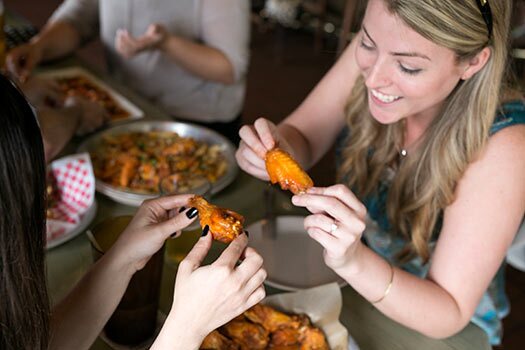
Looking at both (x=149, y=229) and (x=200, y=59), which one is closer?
(x=149, y=229)

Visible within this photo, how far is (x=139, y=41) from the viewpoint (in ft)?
7.06

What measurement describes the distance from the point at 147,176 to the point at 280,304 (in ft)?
2.44

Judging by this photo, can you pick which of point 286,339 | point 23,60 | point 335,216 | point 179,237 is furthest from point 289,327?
point 23,60

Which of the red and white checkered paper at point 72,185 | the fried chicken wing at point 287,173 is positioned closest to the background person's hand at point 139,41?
the red and white checkered paper at point 72,185

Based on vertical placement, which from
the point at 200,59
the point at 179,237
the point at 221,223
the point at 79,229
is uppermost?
the point at 221,223

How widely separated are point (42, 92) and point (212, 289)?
59.7 inches

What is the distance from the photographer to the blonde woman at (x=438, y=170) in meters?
1.25

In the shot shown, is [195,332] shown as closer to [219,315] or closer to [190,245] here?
[219,315]

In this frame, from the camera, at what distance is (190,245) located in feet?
4.71

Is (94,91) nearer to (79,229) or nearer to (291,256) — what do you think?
(79,229)

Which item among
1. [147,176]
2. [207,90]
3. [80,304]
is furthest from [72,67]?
[80,304]

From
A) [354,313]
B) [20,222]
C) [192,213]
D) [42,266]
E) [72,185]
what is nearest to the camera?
[20,222]

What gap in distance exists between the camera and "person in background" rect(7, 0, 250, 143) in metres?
2.36

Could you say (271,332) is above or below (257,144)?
below
